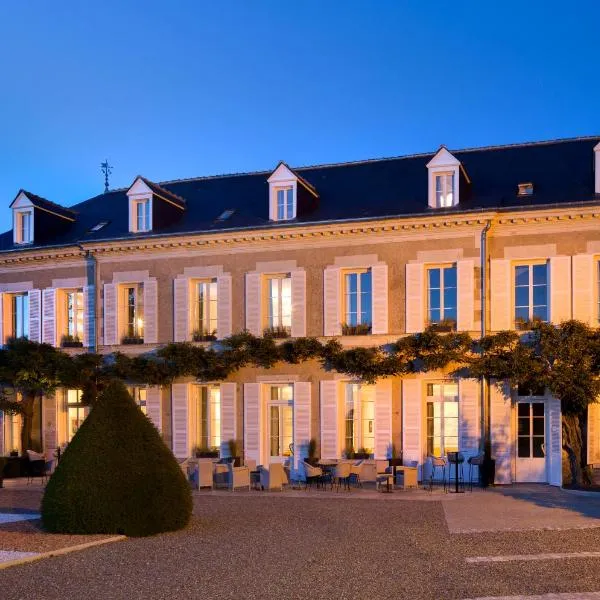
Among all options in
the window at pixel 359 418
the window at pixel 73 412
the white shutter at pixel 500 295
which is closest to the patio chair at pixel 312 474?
the window at pixel 359 418

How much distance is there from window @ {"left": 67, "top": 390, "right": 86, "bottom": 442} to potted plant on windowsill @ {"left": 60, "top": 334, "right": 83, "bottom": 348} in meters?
1.20

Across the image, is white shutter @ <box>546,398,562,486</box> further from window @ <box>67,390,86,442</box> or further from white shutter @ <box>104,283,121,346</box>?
window @ <box>67,390,86,442</box>

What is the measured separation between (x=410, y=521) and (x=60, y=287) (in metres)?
13.0

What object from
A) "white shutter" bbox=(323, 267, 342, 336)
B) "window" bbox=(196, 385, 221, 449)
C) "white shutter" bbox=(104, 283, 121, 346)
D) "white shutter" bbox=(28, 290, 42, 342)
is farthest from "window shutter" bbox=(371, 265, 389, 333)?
"white shutter" bbox=(28, 290, 42, 342)

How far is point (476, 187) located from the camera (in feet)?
64.8

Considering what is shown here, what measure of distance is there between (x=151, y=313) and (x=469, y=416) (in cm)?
825

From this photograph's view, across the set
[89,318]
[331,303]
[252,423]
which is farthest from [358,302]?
[89,318]

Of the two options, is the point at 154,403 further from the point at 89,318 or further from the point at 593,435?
the point at 593,435

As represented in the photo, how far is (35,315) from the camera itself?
73.8 ft

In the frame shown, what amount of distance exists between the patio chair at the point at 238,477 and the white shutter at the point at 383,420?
10.8ft

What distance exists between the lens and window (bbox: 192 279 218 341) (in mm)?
20766

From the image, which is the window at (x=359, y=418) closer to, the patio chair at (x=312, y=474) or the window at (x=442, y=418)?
the window at (x=442, y=418)

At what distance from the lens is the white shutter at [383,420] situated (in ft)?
61.5

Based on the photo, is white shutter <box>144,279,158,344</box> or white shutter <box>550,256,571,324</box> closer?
white shutter <box>550,256,571,324</box>
